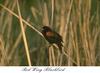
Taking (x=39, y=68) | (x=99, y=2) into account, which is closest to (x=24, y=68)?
(x=39, y=68)

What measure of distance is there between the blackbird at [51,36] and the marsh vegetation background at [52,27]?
22 mm

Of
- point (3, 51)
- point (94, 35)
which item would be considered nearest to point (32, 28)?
point (3, 51)

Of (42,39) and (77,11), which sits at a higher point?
(77,11)

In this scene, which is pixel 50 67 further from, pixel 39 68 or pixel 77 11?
pixel 77 11

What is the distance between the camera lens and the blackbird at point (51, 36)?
197 cm

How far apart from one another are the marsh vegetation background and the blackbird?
22mm

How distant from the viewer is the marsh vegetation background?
6.44 feet

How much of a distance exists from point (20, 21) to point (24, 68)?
0.29m

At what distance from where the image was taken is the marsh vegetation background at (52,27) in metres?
1.96

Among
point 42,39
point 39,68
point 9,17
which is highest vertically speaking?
point 9,17

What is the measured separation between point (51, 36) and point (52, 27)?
0.06 metres

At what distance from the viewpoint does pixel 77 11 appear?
1982mm

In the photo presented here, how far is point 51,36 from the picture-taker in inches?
78.2

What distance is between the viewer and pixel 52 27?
1987 millimetres
